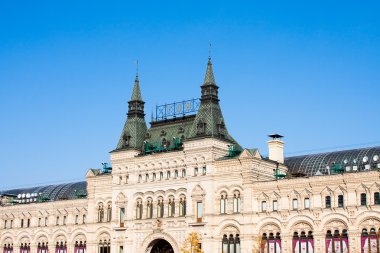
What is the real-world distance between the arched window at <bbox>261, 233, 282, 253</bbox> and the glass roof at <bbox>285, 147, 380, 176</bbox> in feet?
48.8

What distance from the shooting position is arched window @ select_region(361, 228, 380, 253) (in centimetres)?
9062

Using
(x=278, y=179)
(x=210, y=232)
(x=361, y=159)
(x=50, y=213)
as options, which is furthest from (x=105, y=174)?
(x=361, y=159)

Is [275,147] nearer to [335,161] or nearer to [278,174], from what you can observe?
[278,174]

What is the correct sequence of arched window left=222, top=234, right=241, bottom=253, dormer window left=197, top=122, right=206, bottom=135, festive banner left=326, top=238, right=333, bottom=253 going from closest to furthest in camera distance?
festive banner left=326, top=238, right=333, bottom=253 < arched window left=222, top=234, right=241, bottom=253 < dormer window left=197, top=122, right=206, bottom=135

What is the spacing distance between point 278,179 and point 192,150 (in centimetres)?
1664

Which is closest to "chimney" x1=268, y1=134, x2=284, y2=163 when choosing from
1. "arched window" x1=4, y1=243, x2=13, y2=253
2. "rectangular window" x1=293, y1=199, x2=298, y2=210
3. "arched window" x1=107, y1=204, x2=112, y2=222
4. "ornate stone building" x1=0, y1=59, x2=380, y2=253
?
"ornate stone building" x1=0, y1=59, x2=380, y2=253

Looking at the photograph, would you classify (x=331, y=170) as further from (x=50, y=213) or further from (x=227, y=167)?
(x=50, y=213)

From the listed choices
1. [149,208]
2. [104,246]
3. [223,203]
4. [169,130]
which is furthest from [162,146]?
[104,246]

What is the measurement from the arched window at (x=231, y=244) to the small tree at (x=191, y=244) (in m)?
4.00

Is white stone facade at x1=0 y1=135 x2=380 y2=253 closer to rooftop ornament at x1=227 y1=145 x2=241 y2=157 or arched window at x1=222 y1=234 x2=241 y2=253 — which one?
arched window at x1=222 y1=234 x2=241 y2=253

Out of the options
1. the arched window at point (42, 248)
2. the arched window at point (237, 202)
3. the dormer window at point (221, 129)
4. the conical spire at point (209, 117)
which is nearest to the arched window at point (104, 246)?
the arched window at point (42, 248)

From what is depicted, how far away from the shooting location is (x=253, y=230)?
10200cm

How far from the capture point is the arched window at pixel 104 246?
12216 cm

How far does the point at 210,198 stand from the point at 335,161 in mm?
22991
